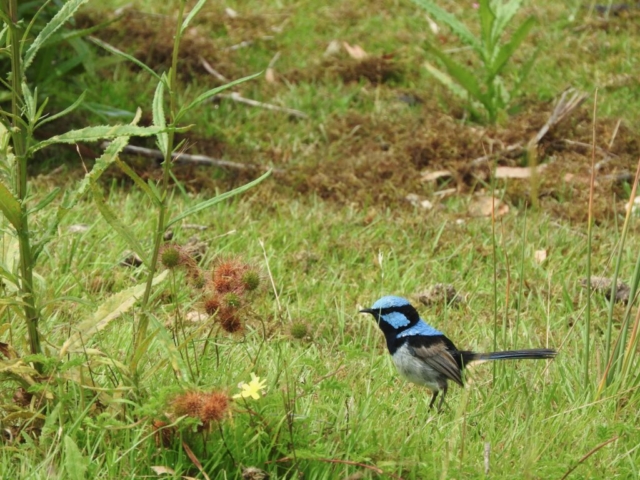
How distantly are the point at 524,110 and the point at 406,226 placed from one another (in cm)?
193

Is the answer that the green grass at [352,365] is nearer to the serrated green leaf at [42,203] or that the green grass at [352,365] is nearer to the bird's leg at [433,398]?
the bird's leg at [433,398]

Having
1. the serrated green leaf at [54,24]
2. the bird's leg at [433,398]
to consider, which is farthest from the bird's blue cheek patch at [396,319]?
the serrated green leaf at [54,24]

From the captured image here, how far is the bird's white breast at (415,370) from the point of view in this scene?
367 centimetres

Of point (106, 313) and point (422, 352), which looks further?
point (422, 352)

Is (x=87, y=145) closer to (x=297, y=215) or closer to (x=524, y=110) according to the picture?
(x=297, y=215)

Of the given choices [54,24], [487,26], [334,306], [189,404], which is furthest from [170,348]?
[487,26]

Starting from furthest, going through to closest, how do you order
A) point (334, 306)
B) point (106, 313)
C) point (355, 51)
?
point (355, 51)
point (334, 306)
point (106, 313)

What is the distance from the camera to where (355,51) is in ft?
27.3

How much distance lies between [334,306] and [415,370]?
3.75 ft

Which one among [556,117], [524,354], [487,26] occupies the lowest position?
[556,117]

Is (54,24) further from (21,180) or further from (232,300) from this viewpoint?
(232,300)

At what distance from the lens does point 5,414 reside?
314cm

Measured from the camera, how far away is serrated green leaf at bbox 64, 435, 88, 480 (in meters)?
2.76

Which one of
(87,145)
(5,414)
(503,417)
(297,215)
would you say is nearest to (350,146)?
(297,215)
